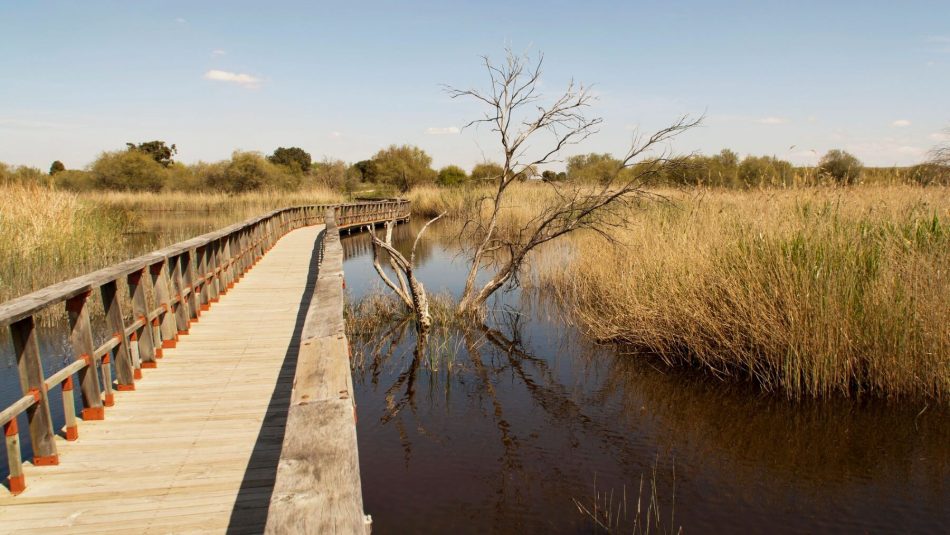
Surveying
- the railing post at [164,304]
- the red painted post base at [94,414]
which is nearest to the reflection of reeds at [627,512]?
the red painted post base at [94,414]

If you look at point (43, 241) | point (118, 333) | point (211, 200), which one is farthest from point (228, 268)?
point (211, 200)

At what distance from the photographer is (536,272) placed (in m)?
15.1

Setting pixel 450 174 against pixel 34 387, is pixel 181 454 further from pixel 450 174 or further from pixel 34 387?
pixel 450 174

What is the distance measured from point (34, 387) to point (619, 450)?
5062 mm

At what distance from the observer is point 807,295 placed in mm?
7129

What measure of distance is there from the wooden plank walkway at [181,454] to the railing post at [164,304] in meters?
0.14

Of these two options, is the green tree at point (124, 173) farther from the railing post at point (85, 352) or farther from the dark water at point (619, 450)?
the railing post at point (85, 352)

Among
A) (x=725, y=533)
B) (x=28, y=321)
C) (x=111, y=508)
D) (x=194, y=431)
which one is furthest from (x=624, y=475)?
(x=28, y=321)

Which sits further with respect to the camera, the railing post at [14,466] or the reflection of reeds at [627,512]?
the reflection of reeds at [627,512]

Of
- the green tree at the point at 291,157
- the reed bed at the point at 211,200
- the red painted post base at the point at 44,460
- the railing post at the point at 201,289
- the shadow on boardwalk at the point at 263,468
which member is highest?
the green tree at the point at 291,157

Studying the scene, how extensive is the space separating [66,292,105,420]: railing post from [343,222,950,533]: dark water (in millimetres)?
2320

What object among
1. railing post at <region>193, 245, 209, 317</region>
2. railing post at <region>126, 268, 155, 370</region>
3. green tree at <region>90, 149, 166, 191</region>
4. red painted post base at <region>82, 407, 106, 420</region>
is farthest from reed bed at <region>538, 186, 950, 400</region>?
green tree at <region>90, 149, 166, 191</region>

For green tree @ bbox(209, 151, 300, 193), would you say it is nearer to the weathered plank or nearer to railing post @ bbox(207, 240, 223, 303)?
railing post @ bbox(207, 240, 223, 303)

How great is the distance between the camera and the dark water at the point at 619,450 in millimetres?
5340
